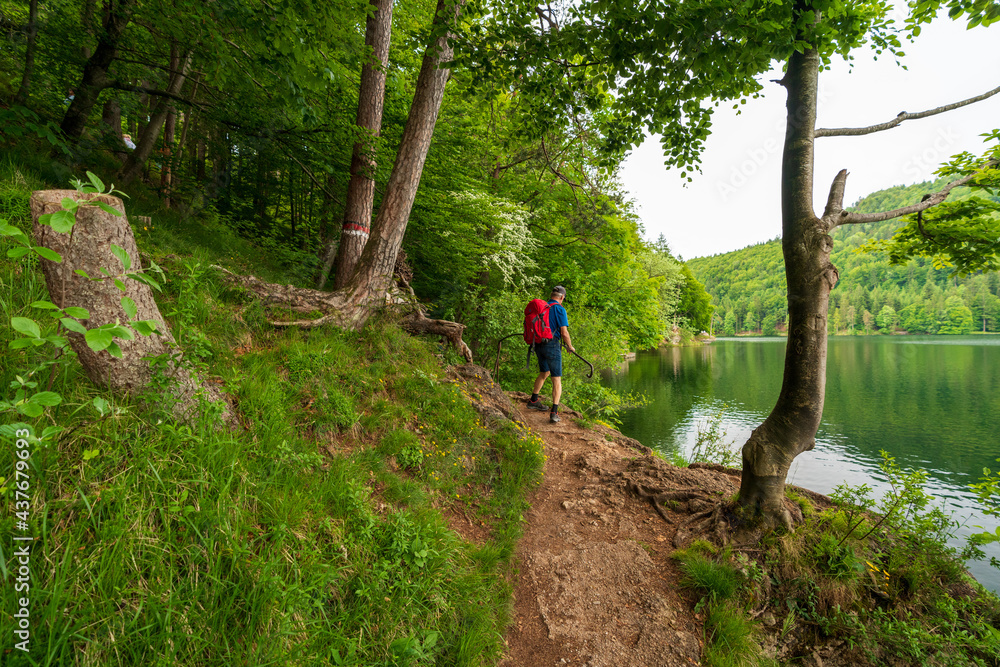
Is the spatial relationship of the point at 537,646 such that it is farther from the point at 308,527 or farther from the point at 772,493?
the point at 772,493

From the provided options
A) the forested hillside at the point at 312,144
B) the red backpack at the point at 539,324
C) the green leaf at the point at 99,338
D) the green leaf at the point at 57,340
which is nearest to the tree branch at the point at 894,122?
the forested hillside at the point at 312,144

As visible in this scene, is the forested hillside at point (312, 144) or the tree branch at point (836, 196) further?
the forested hillside at point (312, 144)

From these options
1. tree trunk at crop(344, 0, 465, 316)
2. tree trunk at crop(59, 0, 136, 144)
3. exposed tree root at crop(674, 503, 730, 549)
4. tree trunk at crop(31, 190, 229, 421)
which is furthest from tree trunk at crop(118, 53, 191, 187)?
exposed tree root at crop(674, 503, 730, 549)

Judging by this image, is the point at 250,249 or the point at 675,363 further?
the point at 675,363

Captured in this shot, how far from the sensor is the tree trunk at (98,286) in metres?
1.83

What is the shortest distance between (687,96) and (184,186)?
28.2 ft

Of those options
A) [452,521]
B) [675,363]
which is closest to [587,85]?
[452,521]

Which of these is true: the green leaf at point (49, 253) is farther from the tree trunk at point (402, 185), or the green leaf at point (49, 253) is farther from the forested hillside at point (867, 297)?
the forested hillside at point (867, 297)

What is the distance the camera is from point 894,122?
3.16 meters

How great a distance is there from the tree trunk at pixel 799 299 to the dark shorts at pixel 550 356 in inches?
144

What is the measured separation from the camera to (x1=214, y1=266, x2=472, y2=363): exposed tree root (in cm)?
423

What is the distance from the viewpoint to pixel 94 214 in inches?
75.0

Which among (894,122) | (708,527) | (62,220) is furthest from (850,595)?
(62,220)

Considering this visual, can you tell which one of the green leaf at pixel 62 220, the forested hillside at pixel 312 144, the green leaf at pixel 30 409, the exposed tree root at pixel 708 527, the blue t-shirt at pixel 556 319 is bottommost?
the exposed tree root at pixel 708 527
